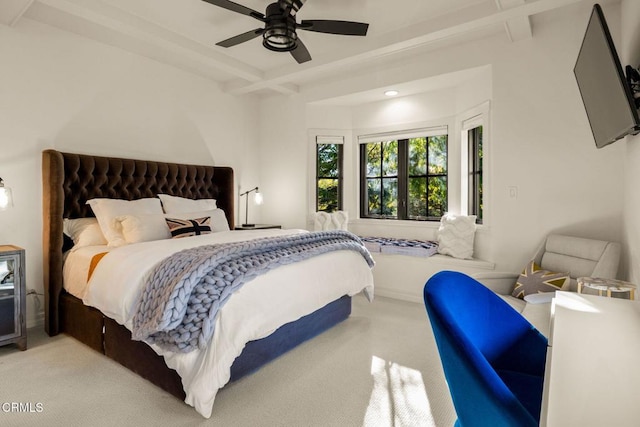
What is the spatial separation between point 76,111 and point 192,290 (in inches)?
101

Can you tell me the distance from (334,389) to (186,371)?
0.87m

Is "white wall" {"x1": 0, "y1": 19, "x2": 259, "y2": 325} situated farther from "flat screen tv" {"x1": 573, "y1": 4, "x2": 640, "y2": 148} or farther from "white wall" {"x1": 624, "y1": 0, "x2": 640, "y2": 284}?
"white wall" {"x1": 624, "y1": 0, "x2": 640, "y2": 284}

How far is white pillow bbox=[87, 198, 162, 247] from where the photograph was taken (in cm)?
294

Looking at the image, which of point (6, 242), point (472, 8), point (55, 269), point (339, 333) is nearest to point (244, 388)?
point (339, 333)

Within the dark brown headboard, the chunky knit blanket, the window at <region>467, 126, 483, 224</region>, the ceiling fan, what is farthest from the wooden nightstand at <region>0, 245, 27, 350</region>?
the window at <region>467, 126, 483, 224</region>

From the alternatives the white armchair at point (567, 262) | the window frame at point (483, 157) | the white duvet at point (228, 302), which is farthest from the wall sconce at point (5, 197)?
the window frame at point (483, 157)

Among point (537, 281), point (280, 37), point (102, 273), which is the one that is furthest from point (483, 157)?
point (102, 273)

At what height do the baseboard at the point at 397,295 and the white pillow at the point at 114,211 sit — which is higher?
the white pillow at the point at 114,211

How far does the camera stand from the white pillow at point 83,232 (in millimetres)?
2957

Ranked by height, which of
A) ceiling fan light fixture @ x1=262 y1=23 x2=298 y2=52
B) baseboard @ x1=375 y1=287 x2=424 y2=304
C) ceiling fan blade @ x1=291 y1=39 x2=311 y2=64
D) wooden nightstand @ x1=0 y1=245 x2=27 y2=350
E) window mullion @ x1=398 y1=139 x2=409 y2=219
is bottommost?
baseboard @ x1=375 y1=287 x2=424 y2=304

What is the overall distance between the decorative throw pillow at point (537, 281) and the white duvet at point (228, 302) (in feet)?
4.38

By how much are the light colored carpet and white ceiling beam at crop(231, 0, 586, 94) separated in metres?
2.66

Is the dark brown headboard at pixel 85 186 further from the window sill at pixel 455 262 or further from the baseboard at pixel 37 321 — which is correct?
the window sill at pixel 455 262

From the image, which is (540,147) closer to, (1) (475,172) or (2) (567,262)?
(1) (475,172)
